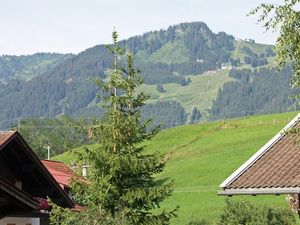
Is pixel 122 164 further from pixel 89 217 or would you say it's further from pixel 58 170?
pixel 58 170

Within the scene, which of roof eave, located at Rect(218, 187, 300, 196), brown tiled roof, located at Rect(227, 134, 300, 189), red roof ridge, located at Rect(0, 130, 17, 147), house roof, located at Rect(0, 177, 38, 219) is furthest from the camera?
red roof ridge, located at Rect(0, 130, 17, 147)

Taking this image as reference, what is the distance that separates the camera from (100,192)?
2355cm

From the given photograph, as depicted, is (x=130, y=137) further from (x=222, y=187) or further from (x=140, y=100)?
(x=222, y=187)

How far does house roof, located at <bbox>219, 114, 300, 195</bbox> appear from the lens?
56.2 feet

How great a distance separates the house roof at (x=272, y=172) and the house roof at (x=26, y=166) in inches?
313

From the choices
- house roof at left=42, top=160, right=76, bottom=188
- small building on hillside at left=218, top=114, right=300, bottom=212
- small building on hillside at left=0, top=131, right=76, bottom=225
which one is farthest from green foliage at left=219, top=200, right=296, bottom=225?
small building on hillside at left=218, top=114, right=300, bottom=212

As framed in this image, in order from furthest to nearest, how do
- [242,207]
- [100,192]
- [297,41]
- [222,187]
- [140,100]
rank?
[242,207] < [140,100] < [100,192] < [222,187] < [297,41]

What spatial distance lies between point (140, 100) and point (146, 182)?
2.68 meters

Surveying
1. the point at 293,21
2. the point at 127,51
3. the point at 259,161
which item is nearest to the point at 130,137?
the point at 127,51

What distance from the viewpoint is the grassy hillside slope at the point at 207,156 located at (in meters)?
60.8

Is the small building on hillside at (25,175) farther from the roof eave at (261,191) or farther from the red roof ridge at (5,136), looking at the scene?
the roof eave at (261,191)

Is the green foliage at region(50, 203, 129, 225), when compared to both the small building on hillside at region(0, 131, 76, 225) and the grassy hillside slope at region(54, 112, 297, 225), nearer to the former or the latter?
the small building on hillside at region(0, 131, 76, 225)

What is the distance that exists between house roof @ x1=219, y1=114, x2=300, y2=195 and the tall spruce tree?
5.24m

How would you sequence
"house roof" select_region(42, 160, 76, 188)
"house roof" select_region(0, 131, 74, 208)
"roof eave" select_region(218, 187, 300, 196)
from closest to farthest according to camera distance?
"roof eave" select_region(218, 187, 300, 196) < "house roof" select_region(0, 131, 74, 208) < "house roof" select_region(42, 160, 76, 188)
